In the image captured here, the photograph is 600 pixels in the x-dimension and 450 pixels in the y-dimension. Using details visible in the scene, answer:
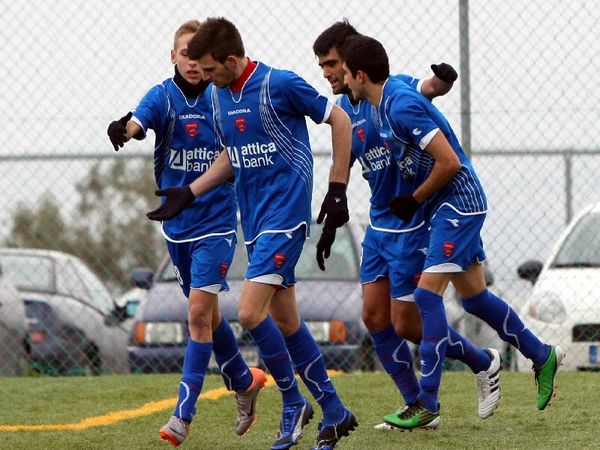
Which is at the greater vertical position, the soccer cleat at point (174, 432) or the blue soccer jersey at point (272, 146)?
the blue soccer jersey at point (272, 146)

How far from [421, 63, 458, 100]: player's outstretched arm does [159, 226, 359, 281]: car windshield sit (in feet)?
12.5

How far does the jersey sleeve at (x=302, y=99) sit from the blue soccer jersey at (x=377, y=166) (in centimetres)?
68

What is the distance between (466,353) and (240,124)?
170 centimetres

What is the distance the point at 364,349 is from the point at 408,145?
386 cm

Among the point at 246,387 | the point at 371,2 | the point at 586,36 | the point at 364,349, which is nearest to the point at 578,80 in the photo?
the point at 586,36

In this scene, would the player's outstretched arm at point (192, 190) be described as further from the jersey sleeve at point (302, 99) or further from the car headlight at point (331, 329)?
the car headlight at point (331, 329)

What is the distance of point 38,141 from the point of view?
10648 millimetres

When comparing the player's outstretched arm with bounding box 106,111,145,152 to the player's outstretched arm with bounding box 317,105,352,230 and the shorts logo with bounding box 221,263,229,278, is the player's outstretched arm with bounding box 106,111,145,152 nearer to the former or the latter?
the shorts logo with bounding box 221,263,229,278

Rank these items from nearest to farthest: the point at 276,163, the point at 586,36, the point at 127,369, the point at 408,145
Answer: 1. the point at 276,163
2. the point at 408,145
3. the point at 586,36
4. the point at 127,369

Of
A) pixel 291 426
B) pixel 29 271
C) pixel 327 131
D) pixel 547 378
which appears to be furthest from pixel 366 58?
pixel 29 271

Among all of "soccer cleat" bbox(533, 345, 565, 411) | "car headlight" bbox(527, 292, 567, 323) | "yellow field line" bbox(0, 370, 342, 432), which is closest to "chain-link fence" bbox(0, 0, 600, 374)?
"car headlight" bbox(527, 292, 567, 323)

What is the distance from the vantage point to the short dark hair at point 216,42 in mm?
6281

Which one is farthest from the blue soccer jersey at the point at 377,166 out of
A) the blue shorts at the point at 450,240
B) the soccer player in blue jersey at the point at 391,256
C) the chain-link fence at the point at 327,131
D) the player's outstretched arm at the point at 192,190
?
the chain-link fence at the point at 327,131

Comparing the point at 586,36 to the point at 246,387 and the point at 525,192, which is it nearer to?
the point at 525,192
